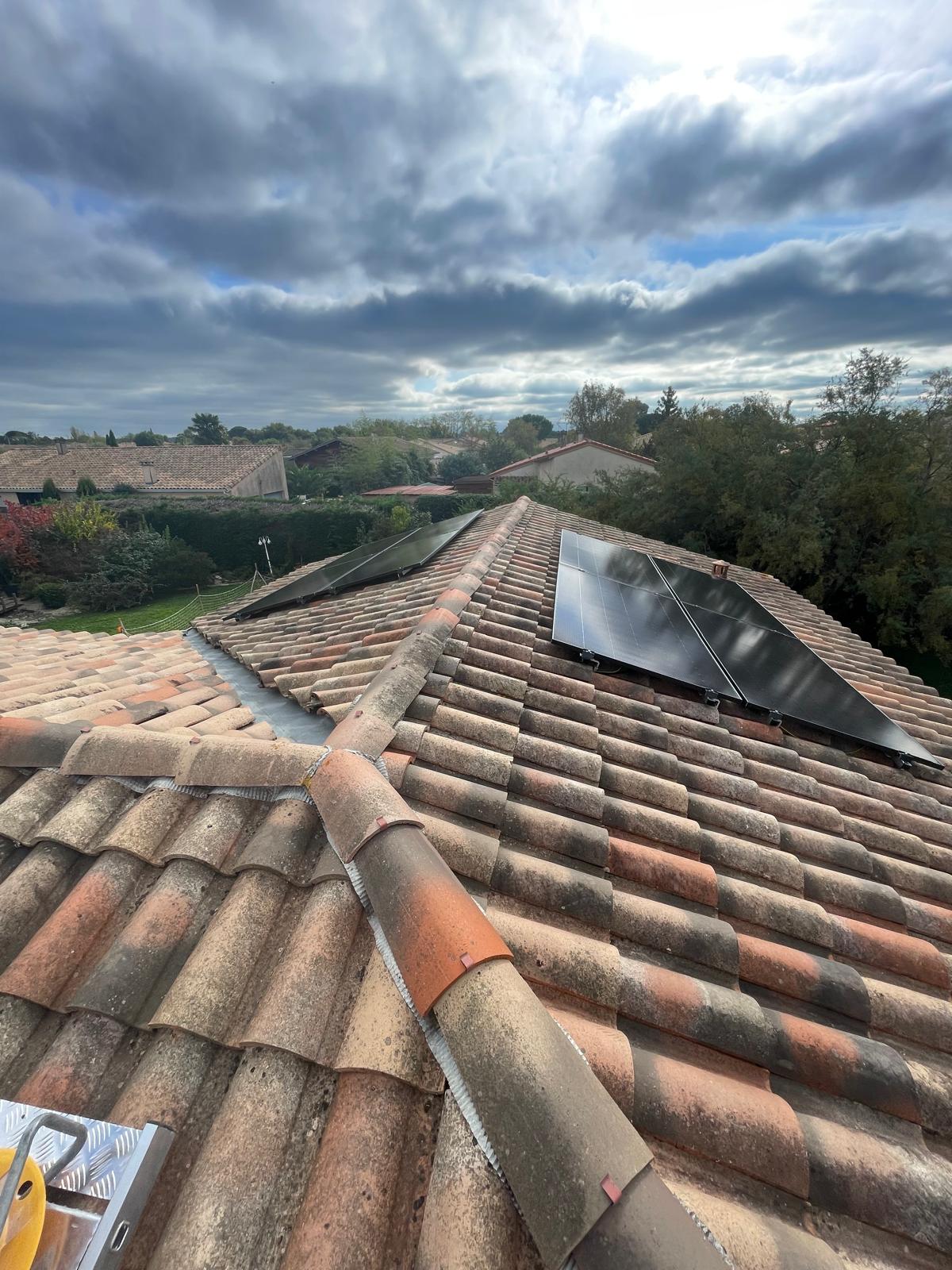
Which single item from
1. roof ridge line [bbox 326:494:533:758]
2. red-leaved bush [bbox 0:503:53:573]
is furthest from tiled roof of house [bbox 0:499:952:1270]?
red-leaved bush [bbox 0:503:53:573]

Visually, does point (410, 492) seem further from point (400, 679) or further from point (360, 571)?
point (400, 679)

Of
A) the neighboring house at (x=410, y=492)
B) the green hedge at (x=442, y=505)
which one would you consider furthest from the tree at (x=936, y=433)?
the neighboring house at (x=410, y=492)

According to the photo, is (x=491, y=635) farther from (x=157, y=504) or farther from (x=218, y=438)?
→ (x=218, y=438)

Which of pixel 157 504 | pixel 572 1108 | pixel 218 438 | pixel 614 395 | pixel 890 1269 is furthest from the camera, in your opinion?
pixel 218 438

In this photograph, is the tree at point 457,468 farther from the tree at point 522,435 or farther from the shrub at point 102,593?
the shrub at point 102,593

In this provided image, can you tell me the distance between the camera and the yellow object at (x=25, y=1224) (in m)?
1.10

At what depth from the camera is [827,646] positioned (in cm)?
844

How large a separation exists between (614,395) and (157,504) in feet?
145

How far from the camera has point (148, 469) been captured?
133 feet

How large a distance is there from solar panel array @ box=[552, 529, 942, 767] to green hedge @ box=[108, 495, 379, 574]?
27.2 metres

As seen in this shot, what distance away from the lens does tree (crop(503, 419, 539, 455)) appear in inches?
3039

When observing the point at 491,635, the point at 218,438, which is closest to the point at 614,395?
the point at 218,438

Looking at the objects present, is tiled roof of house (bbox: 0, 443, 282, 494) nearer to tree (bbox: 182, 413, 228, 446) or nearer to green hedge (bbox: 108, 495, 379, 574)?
green hedge (bbox: 108, 495, 379, 574)

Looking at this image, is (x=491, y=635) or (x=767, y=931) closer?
(x=767, y=931)
